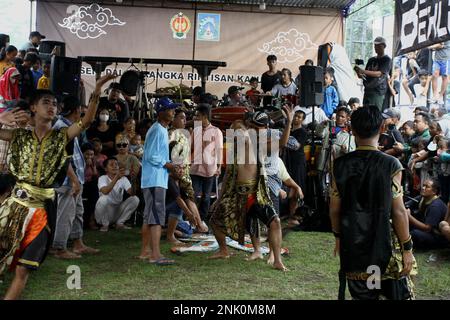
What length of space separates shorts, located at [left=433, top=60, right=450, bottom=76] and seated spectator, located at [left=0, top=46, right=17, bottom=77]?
841cm

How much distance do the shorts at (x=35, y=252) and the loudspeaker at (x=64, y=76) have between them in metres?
3.24

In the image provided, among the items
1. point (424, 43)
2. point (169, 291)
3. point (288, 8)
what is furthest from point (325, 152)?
point (288, 8)

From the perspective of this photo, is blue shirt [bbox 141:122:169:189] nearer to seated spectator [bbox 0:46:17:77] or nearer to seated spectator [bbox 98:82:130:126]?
seated spectator [bbox 0:46:17:77]

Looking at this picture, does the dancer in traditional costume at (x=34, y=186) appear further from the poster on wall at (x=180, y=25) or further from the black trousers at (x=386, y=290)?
the poster on wall at (x=180, y=25)

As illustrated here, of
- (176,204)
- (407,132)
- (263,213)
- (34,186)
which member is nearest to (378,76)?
(407,132)

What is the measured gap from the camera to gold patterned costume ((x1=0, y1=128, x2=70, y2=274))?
4387mm

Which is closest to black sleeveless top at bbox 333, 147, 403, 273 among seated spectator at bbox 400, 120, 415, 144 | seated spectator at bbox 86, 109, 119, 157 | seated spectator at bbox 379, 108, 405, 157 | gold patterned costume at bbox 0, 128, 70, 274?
gold patterned costume at bbox 0, 128, 70, 274

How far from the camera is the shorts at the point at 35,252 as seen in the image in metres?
4.30

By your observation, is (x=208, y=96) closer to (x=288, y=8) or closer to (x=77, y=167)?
(x=77, y=167)

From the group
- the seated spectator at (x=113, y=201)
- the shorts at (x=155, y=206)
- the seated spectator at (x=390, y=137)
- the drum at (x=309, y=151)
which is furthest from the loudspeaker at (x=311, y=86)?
the shorts at (x=155, y=206)

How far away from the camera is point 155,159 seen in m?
6.36

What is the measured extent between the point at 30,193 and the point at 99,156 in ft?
16.4

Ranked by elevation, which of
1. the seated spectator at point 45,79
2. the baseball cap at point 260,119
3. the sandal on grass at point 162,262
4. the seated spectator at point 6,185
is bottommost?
the sandal on grass at point 162,262

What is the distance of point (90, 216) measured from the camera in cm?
884
